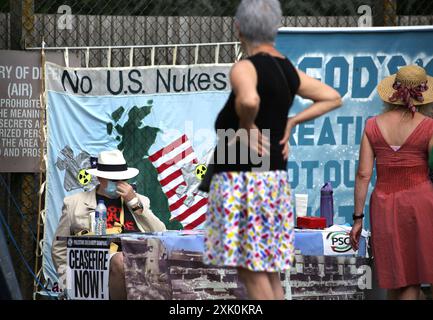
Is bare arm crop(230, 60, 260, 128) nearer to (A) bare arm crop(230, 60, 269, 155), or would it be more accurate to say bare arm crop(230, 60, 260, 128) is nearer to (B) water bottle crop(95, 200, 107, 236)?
(A) bare arm crop(230, 60, 269, 155)

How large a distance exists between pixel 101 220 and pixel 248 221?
2412mm

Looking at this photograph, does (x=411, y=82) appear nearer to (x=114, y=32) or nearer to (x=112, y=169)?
(x=112, y=169)

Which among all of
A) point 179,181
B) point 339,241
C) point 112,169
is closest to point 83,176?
point 179,181

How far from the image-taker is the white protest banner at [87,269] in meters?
7.07

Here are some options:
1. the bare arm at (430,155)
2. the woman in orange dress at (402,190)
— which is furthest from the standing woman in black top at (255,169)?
the woman in orange dress at (402,190)

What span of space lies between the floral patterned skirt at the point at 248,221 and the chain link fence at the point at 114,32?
4025 millimetres

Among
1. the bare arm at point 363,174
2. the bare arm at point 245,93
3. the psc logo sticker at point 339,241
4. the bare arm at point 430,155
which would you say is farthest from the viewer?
the psc logo sticker at point 339,241

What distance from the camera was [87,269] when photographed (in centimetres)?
711

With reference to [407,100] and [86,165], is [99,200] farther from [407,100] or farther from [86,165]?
[407,100]

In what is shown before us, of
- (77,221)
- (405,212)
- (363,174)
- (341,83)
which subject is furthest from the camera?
(341,83)

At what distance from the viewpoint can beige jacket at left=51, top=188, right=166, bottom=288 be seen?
7695 millimetres

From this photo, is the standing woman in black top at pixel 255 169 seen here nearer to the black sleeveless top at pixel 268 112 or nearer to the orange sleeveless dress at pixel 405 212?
the black sleeveless top at pixel 268 112

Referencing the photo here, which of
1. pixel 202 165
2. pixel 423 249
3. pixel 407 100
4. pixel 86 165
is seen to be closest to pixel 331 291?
pixel 423 249

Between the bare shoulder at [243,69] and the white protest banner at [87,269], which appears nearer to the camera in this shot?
the bare shoulder at [243,69]
